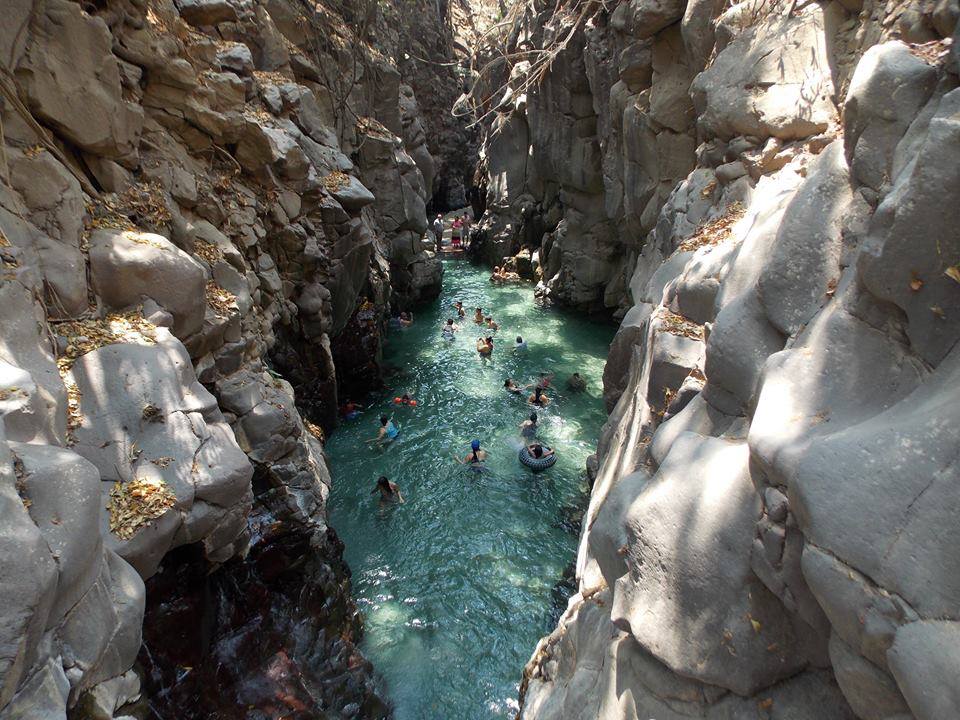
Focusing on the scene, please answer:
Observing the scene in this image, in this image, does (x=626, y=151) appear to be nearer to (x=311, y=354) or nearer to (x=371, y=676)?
(x=311, y=354)

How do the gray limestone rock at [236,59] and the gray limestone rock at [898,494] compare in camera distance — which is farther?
the gray limestone rock at [236,59]

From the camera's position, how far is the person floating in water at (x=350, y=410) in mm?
16083

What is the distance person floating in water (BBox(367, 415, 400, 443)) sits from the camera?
48.5ft

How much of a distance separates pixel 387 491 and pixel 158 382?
649cm

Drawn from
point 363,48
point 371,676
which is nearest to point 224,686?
point 371,676

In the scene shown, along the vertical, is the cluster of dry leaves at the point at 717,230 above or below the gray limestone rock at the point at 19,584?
above

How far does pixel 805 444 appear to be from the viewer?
375 cm

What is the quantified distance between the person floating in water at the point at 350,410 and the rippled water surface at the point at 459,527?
10.0 inches

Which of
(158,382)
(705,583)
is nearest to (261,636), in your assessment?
(158,382)

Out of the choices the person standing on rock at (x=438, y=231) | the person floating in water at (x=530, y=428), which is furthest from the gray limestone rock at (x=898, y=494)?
the person standing on rock at (x=438, y=231)

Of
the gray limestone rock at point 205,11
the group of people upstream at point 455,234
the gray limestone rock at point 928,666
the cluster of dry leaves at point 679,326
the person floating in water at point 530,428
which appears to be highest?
the gray limestone rock at point 205,11

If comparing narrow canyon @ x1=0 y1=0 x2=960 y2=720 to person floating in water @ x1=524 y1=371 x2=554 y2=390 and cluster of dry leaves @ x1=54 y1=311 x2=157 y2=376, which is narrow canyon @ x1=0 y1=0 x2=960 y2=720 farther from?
person floating in water @ x1=524 y1=371 x2=554 y2=390

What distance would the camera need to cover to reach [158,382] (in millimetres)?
6695

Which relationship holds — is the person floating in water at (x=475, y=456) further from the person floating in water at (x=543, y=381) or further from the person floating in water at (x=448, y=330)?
the person floating in water at (x=448, y=330)
